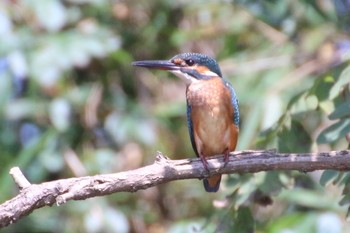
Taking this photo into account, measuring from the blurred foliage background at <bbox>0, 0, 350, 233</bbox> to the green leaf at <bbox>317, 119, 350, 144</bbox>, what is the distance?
1513mm

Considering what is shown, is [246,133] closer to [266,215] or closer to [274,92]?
[274,92]

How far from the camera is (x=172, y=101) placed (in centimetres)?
654

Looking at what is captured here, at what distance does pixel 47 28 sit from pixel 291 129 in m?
2.31

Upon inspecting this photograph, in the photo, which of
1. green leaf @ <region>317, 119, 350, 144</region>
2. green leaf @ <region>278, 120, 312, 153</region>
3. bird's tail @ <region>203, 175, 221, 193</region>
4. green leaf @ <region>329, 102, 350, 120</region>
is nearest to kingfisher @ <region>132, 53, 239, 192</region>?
bird's tail @ <region>203, 175, 221, 193</region>

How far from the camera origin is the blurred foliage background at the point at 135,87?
577 centimetres

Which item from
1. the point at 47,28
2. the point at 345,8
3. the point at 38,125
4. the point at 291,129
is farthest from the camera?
the point at 38,125

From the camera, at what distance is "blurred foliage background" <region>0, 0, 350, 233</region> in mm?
5770

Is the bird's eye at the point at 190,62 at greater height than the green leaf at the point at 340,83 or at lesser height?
greater

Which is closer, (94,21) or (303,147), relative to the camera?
(303,147)

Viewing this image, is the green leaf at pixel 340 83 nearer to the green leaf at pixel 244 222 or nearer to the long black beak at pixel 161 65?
the green leaf at pixel 244 222

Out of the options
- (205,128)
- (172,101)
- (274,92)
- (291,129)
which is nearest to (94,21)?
(172,101)

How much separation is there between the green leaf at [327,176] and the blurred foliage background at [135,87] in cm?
148

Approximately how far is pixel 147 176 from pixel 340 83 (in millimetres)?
906

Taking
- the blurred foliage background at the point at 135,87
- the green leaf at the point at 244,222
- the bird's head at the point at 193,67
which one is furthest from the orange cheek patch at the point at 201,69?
the green leaf at the point at 244,222
